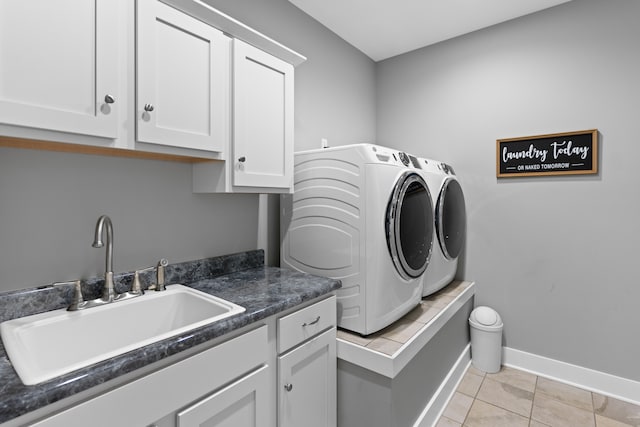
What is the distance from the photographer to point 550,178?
95.1 inches

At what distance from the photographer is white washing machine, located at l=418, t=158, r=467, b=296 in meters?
2.28

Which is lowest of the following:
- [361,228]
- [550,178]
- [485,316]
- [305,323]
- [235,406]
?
[485,316]

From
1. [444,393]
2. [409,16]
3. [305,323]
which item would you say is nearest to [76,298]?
[305,323]

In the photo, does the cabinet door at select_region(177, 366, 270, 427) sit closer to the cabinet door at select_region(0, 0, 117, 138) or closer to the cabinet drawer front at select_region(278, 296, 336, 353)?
the cabinet drawer front at select_region(278, 296, 336, 353)

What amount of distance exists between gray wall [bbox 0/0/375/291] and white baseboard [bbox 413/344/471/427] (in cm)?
136

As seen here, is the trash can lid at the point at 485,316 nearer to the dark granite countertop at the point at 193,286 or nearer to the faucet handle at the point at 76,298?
the dark granite countertop at the point at 193,286

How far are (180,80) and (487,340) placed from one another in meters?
2.67

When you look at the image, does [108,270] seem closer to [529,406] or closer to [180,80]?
[180,80]

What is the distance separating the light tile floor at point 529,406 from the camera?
196cm

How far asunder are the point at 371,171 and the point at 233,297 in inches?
34.2

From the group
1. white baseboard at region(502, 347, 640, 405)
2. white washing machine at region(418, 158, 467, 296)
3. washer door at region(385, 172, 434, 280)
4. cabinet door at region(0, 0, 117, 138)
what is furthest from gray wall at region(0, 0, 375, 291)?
white baseboard at region(502, 347, 640, 405)

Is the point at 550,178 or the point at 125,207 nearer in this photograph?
the point at 125,207

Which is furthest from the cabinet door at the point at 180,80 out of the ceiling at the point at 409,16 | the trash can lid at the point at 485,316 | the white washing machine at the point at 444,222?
the trash can lid at the point at 485,316

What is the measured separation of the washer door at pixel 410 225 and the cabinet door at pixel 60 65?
1.26 m
